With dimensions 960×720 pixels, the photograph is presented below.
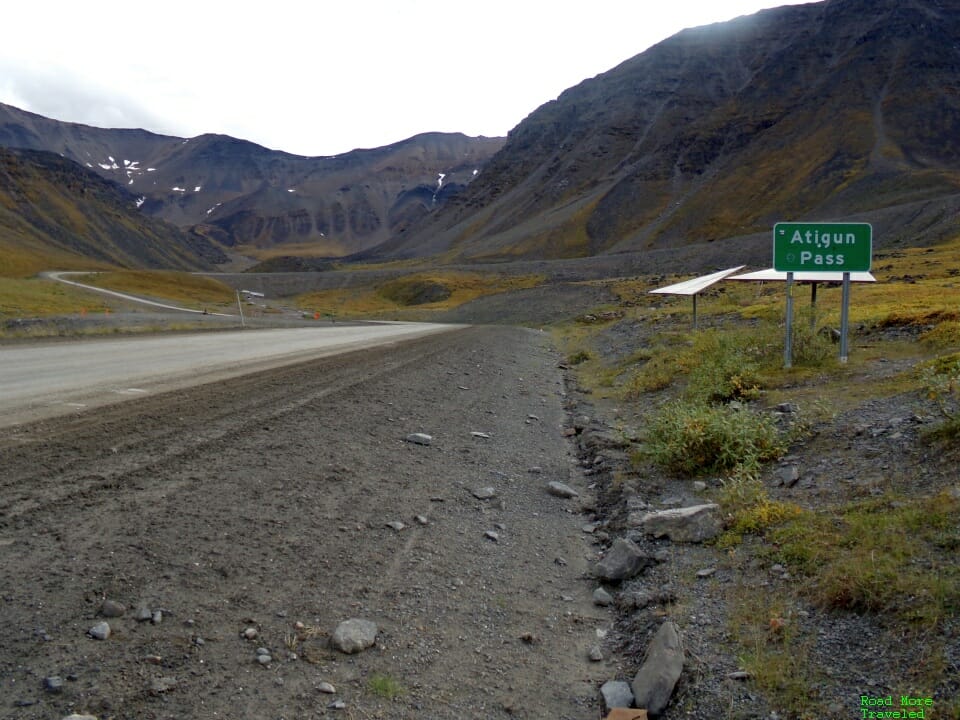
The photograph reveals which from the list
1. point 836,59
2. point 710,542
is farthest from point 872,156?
point 710,542

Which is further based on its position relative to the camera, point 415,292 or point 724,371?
point 415,292

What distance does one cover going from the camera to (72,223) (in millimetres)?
143125

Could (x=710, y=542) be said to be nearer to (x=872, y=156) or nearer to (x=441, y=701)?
(x=441, y=701)

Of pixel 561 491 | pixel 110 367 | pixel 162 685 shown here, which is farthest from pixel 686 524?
pixel 110 367

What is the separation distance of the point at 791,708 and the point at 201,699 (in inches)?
110

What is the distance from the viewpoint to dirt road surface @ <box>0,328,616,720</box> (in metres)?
3.29

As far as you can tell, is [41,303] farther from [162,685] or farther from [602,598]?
[602,598]

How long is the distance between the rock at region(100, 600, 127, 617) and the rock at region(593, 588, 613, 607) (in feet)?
9.88

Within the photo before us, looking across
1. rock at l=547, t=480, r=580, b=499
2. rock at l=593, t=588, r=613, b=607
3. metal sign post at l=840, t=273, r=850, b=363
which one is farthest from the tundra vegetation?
rock at l=593, t=588, r=613, b=607

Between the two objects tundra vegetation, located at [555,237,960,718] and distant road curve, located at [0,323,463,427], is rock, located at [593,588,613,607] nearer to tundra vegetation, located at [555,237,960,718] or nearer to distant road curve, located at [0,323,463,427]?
tundra vegetation, located at [555,237,960,718]

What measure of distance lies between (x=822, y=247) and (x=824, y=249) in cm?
4

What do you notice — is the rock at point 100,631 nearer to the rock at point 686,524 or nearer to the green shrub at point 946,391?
the rock at point 686,524

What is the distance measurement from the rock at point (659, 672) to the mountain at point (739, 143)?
80.1 meters

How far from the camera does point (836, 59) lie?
475 feet
